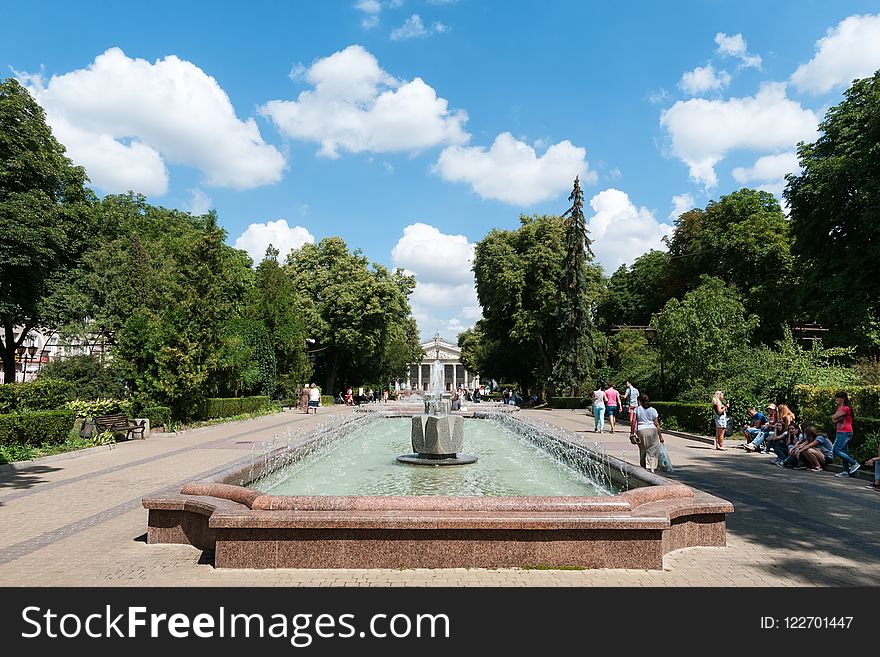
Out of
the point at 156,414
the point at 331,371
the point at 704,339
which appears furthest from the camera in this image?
the point at 331,371

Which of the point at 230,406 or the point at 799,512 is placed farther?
the point at 230,406

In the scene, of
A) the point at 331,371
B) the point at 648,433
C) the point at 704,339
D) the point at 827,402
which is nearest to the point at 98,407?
the point at 648,433

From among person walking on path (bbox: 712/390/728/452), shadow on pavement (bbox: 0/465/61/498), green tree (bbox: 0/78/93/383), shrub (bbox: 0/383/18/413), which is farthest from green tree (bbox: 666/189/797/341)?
green tree (bbox: 0/78/93/383)

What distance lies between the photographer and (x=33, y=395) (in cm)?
1677

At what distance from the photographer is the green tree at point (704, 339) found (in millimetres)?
21719

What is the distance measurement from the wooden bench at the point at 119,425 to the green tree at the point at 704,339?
18.8 meters

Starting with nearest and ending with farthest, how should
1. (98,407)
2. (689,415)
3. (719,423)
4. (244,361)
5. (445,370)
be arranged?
(719,423)
(98,407)
(689,415)
(244,361)
(445,370)

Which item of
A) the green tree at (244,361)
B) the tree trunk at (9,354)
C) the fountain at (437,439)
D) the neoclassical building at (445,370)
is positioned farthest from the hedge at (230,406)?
the neoclassical building at (445,370)

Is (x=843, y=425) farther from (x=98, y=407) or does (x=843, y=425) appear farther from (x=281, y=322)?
(x=281, y=322)

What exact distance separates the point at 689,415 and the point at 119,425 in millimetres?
17924

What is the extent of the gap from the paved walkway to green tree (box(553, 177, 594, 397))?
2756cm

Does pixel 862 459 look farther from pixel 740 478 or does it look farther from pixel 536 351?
pixel 536 351

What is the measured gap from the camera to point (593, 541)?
5824 millimetres

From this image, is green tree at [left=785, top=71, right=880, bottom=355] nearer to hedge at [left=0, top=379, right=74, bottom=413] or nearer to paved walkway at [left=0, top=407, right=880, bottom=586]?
paved walkway at [left=0, top=407, right=880, bottom=586]
